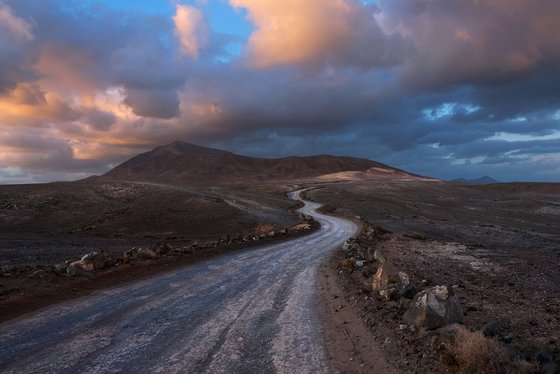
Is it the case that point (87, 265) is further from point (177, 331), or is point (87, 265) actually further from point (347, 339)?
point (347, 339)

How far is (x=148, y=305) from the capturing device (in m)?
13.8

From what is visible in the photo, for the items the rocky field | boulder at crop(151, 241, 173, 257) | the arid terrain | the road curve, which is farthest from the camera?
boulder at crop(151, 241, 173, 257)

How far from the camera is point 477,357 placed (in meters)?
7.63

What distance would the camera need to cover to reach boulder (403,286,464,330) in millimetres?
9977

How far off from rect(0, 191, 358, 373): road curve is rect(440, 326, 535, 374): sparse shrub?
2.39m

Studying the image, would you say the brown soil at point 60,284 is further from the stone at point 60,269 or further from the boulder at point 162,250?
the boulder at point 162,250

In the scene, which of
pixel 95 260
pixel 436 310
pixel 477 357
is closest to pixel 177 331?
pixel 436 310

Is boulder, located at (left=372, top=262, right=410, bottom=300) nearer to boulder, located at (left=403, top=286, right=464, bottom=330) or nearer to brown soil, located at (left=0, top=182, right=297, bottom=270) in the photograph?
boulder, located at (left=403, top=286, right=464, bottom=330)

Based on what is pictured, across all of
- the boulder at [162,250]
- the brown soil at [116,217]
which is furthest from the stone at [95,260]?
the brown soil at [116,217]

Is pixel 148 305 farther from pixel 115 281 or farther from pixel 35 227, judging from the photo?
pixel 35 227

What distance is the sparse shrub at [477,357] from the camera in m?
7.35

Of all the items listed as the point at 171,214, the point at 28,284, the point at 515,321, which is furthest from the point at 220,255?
the point at 171,214

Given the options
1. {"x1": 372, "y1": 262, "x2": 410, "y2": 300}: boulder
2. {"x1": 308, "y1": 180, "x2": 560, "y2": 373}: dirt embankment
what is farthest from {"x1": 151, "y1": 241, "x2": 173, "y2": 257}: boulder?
{"x1": 372, "y1": 262, "x2": 410, "y2": 300}: boulder

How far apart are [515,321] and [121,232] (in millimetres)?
46132
